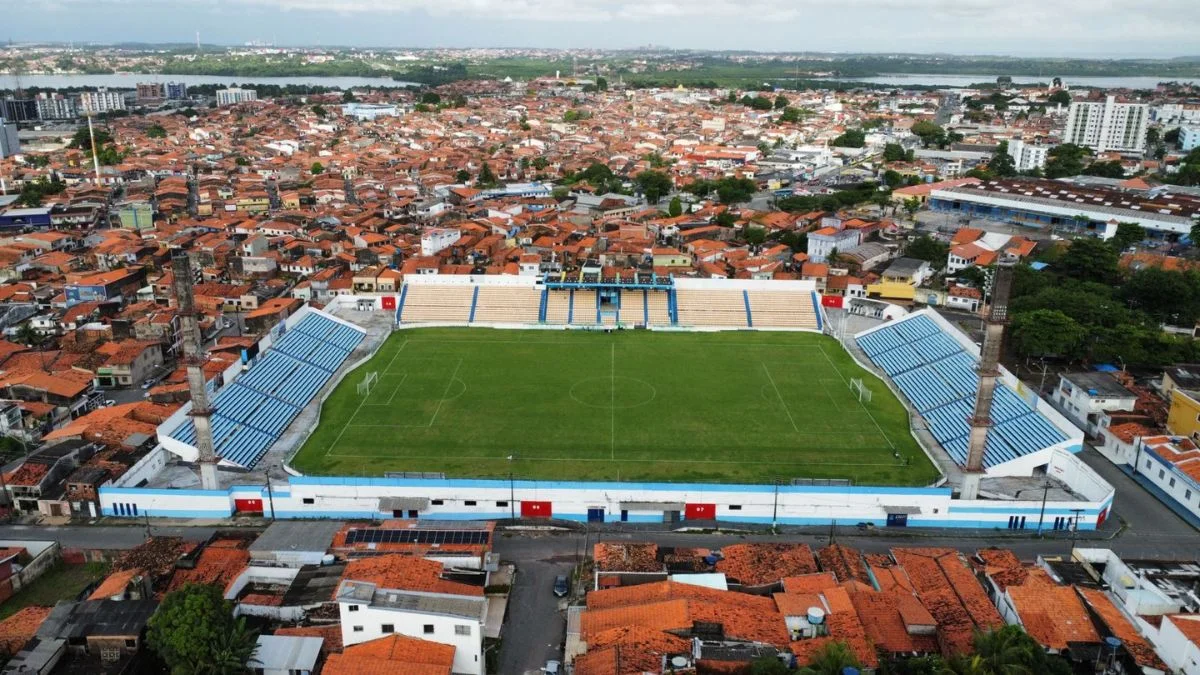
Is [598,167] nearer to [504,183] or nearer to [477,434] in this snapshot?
[504,183]

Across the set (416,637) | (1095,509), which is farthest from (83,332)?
(1095,509)

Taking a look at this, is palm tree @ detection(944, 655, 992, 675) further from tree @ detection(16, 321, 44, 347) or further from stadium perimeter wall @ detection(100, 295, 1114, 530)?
tree @ detection(16, 321, 44, 347)

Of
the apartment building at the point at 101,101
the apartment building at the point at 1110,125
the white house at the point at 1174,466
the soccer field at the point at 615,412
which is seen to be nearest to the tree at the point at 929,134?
the apartment building at the point at 1110,125

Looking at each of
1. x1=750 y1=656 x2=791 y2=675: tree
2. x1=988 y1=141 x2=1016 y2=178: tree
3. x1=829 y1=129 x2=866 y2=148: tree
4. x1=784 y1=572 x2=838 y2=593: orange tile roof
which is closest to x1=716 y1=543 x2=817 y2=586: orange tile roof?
x1=784 y1=572 x2=838 y2=593: orange tile roof

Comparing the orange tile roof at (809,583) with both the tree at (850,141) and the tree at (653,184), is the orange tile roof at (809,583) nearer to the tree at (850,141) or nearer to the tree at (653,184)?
the tree at (653,184)

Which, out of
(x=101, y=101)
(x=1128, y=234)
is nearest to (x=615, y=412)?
(x=1128, y=234)

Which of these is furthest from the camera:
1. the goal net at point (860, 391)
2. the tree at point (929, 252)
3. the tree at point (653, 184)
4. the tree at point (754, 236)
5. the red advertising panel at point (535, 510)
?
the tree at point (653, 184)
